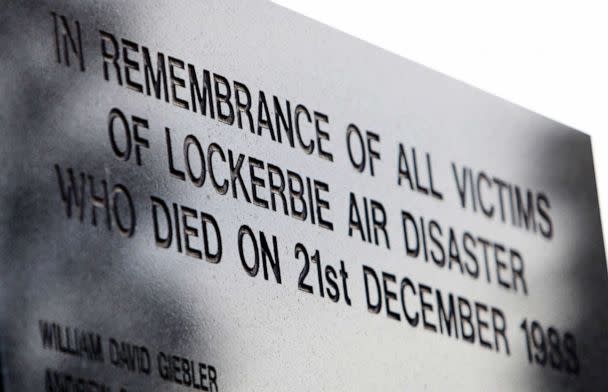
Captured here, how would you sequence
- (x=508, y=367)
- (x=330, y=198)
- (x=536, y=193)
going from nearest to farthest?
(x=330, y=198), (x=508, y=367), (x=536, y=193)

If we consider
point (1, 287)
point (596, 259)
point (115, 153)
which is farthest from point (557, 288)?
point (1, 287)

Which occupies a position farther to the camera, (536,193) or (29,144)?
(536,193)

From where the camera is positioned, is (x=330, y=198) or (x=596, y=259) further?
(x=596, y=259)

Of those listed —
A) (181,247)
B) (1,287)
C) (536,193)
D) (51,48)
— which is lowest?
(1,287)

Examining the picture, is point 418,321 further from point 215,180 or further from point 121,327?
point 121,327

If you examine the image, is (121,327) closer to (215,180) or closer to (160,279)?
(160,279)

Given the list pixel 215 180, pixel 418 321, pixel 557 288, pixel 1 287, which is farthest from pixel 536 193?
pixel 1 287

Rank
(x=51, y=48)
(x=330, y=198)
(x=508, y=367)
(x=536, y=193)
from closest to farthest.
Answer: (x=51, y=48) → (x=330, y=198) → (x=508, y=367) → (x=536, y=193)

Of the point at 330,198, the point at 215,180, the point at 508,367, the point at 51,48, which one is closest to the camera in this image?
the point at 51,48

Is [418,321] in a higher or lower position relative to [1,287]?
higher
